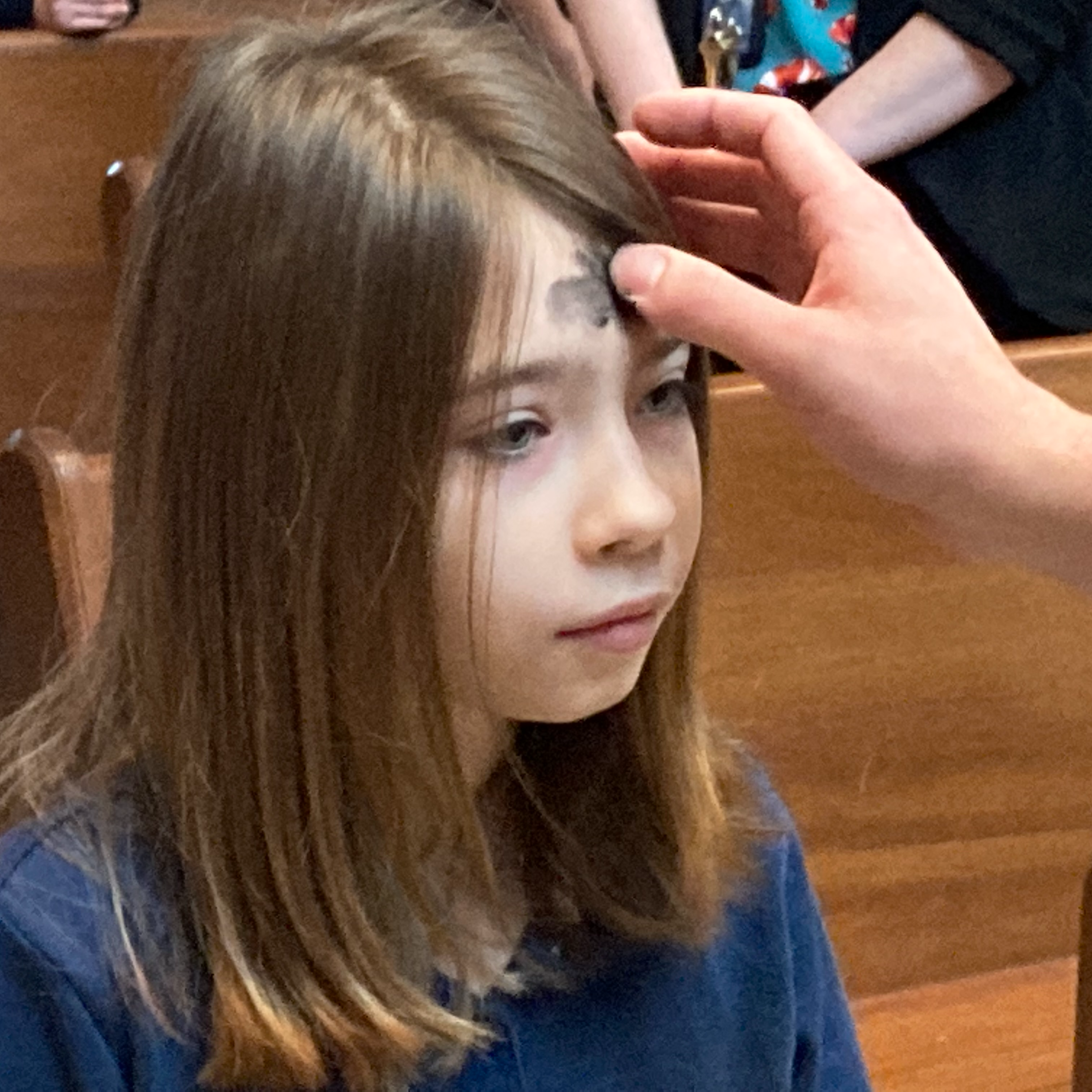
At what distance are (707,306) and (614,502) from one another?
8 centimetres

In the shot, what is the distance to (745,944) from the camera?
77 centimetres

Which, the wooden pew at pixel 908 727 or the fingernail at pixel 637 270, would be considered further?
the wooden pew at pixel 908 727

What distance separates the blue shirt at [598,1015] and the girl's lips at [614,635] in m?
0.19

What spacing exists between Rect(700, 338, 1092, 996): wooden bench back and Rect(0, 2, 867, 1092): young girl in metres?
0.35

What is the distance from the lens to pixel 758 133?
0.66 m

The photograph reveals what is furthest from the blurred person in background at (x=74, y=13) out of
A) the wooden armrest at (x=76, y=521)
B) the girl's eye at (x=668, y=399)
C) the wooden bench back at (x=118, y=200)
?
the girl's eye at (x=668, y=399)

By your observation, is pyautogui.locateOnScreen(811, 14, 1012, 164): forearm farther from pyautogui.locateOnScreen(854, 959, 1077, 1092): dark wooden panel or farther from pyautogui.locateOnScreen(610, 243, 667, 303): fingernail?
pyautogui.locateOnScreen(854, 959, 1077, 1092): dark wooden panel

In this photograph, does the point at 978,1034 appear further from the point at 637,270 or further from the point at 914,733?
the point at 637,270

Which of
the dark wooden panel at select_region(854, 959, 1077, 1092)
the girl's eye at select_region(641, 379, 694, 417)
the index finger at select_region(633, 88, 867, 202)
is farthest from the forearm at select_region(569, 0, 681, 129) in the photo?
the dark wooden panel at select_region(854, 959, 1077, 1092)

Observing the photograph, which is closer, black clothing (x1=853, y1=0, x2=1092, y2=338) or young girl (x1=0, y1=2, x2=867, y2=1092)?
young girl (x1=0, y1=2, x2=867, y2=1092)

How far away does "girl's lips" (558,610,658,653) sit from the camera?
0.62 meters

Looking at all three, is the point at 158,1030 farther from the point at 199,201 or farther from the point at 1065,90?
the point at 1065,90

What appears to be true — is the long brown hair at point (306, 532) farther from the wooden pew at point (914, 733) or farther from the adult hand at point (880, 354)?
the wooden pew at point (914, 733)

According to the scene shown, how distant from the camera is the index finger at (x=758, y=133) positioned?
631 millimetres
